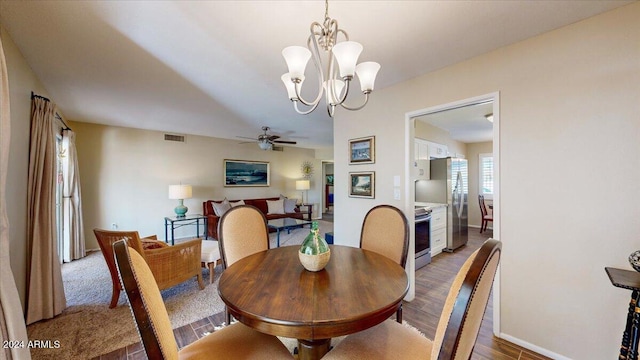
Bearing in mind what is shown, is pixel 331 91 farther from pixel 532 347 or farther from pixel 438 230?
pixel 438 230

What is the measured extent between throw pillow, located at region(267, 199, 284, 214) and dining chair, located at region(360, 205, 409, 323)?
425 centimetres

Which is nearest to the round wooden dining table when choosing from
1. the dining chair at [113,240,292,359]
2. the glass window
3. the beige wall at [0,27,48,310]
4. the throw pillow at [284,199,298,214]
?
the dining chair at [113,240,292,359]

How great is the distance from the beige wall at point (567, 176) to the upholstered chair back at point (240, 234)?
2.06m

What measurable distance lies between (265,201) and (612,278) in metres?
5.78

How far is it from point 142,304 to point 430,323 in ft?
7.63

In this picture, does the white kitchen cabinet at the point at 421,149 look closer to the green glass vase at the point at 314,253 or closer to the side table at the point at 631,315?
the side table at the point at 631,315

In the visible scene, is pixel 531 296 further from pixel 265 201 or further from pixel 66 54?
pixel 265 201

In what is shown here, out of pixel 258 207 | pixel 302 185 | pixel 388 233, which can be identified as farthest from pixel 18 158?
pixel 302 185

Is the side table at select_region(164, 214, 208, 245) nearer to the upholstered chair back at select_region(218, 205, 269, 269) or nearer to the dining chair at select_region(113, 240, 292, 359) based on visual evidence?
the upholstered chair back at select_region(218, 205, 269, 269)

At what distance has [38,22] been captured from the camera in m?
1.68

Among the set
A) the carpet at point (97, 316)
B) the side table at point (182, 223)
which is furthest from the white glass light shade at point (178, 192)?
the carpet at point (97, 316)

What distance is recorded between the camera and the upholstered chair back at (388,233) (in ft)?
6.19

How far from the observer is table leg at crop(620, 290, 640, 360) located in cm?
126

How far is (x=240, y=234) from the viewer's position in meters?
1.95
